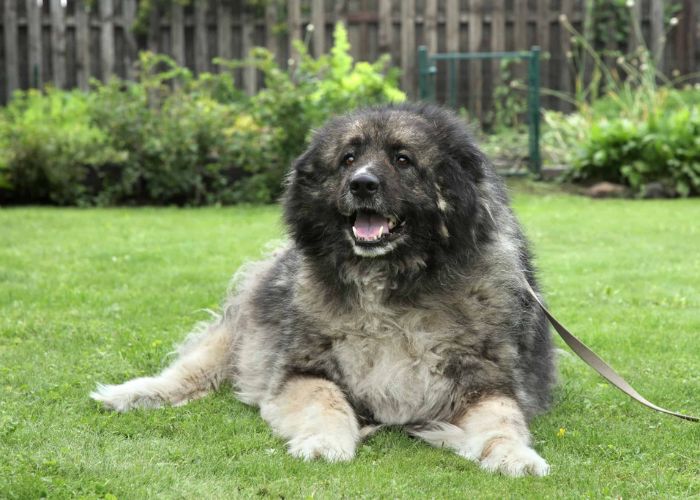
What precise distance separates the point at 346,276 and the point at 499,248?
2.51 ft

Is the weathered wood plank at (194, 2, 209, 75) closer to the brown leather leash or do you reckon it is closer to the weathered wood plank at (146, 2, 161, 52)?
the weathered wood plank at (146, 2, 161, 52)

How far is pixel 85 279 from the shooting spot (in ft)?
27.2

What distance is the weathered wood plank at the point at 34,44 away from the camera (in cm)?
1684

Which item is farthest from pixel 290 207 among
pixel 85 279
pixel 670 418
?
pixel 85 279

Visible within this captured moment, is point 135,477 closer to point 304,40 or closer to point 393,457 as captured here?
point 393,457

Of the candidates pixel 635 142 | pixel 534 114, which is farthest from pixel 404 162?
pixel 534 114

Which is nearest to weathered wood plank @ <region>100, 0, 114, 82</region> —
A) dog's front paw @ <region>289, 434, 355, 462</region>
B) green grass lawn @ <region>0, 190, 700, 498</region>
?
green grass lawn @ <region>0, 190, 700, 498</region>

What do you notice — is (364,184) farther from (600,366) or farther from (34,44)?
(34,44)

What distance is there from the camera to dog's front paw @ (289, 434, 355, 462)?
416cm

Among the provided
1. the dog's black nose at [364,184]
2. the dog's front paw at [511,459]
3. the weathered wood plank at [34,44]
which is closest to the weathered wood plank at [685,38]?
the weathered wood plank at [34,44]

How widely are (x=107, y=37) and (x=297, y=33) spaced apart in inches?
132

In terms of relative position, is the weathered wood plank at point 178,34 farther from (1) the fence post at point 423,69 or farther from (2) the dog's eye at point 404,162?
(2) the dog's eye at point 404,162

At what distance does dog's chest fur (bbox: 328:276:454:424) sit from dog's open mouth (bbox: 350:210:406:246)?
289mm

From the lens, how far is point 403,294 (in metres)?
4.66
